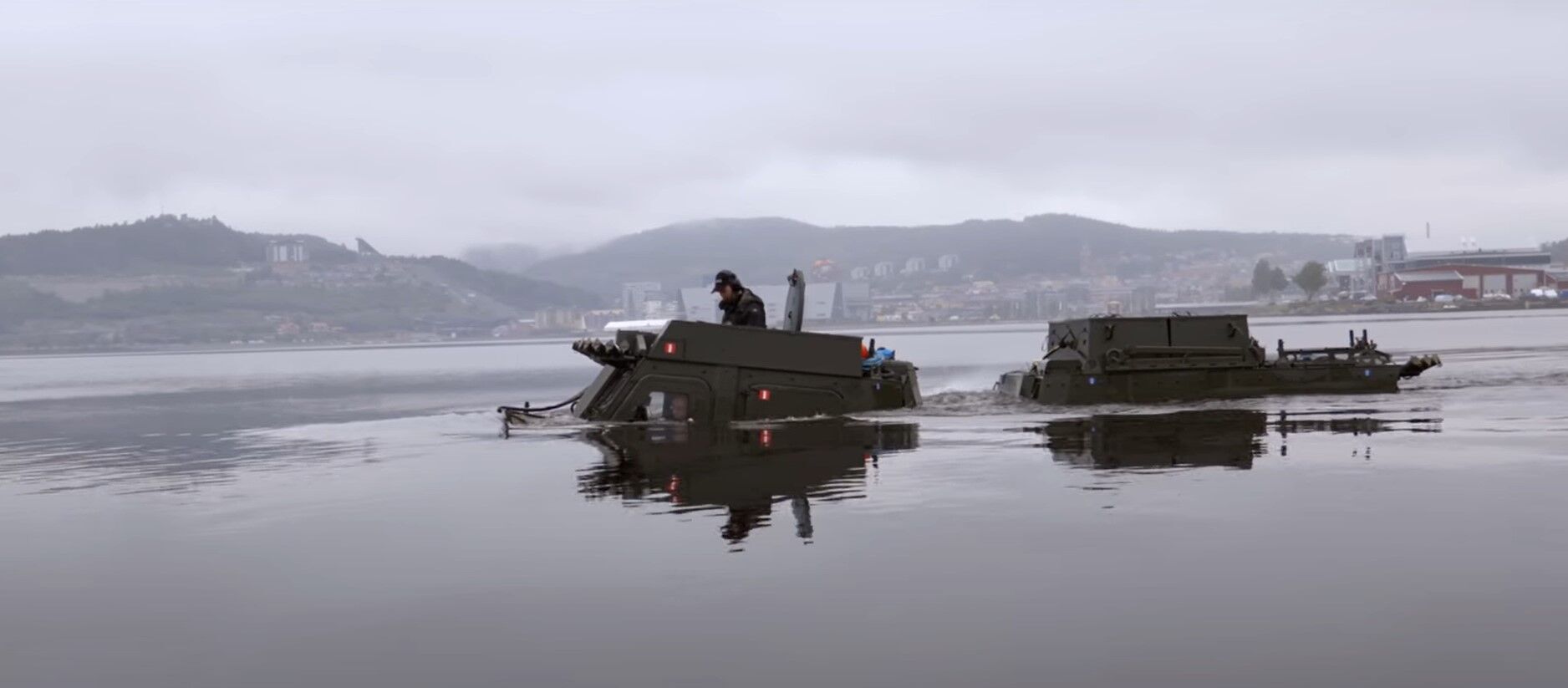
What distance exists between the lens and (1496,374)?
41.3 meters

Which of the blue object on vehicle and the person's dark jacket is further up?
the person's dark jacket

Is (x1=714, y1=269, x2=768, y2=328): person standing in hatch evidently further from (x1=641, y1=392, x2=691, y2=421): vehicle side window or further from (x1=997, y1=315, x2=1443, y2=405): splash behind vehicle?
(x1=997, y1=315, x2=1443, y2=405): splash behind vehicle

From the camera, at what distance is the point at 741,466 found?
19688 millimetres

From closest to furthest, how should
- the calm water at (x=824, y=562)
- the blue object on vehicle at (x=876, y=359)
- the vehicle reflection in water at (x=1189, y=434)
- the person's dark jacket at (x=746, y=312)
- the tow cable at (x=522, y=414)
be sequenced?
the calm water at (x=824, y=562), the vehicle reflection in water at (x=1189, y=434), the person's dark jacket at (x=746, y=312), the blue object on vehicle at (x=876, y=359), the tow cable at (x=522, y=414)

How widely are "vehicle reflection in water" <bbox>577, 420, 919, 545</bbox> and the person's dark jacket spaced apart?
222cm

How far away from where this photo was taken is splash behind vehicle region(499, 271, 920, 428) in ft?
89.7

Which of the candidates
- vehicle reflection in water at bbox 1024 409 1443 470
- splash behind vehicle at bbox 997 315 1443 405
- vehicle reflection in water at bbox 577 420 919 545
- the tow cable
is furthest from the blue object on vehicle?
the tow cable

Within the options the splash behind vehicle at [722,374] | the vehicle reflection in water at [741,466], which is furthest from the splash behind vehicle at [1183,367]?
the vehicle reflection in water at [741,466]

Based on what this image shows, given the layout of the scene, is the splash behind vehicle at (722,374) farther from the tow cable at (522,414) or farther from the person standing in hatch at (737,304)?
the tow cable at (522,414)

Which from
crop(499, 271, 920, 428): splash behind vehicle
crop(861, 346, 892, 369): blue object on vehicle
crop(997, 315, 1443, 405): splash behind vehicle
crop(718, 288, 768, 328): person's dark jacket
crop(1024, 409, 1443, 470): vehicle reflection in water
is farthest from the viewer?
crop(997, 315, 1443, 405): splash behind vehicle

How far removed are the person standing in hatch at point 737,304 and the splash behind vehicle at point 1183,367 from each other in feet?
24.3

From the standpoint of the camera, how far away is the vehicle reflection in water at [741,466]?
15.6 meters

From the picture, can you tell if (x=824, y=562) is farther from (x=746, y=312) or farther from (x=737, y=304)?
(x=737, y=304)

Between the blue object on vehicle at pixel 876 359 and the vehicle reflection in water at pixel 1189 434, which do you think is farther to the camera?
the blue object on vehicle at pixel 876 359
